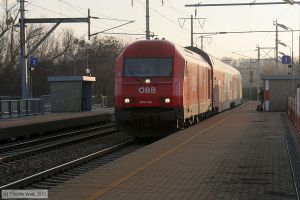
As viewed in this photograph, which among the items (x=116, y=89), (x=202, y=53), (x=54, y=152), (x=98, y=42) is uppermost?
(x=98, y=42)

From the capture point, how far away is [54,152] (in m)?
16.3

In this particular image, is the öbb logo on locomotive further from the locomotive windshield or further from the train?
the locomotive windshield

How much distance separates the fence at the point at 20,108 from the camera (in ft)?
87.8

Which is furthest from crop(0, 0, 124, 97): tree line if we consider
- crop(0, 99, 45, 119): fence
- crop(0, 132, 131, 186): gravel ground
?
crop(0, 132, 131, 186): gravel ground

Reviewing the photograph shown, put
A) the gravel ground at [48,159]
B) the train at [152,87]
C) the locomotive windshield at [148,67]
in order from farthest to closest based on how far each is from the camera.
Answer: the locomotive windshield at [148,67], the train at [152,87], the gravel ground at [48,159]

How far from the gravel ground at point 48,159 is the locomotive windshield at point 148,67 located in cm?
260

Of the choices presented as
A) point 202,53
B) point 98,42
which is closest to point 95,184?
point 202,53

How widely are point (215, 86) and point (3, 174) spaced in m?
16.8

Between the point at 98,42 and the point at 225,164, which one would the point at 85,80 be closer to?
the point at 225,164

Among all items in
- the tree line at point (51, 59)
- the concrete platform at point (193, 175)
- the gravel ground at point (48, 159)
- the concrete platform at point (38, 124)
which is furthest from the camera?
the tree line at point (51, 59)

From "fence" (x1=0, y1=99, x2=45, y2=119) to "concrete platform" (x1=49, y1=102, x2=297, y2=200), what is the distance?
14082 millimetres

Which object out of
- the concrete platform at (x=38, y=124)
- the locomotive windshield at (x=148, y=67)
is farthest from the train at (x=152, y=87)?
the concrete platform at (x=38, y=124)

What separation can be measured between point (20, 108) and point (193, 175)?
67.3 ft

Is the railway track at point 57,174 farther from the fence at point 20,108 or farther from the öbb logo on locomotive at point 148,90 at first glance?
the fence at point 20,108
